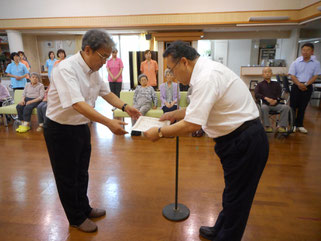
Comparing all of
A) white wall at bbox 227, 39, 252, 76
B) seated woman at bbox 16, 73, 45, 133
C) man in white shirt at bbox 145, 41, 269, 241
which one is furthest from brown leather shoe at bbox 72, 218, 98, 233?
white wall at bbox 227, 39, 252, 76

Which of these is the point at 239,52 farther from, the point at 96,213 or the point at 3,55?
the point at 96,213

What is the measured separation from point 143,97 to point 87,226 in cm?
287

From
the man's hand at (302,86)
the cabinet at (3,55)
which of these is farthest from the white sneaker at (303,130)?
the cabinet at (3,55)

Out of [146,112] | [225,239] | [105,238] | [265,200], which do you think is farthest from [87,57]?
[146,112]

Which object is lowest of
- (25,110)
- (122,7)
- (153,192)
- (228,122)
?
(153,192)

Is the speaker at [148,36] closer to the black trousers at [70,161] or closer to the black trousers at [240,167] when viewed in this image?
the black trousers at [70,161]

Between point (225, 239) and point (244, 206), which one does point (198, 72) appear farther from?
point (225, 239)

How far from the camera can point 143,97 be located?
4.47 metres

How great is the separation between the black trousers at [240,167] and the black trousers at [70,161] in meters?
1.04

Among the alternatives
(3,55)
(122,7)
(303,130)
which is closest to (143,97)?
(303,130)

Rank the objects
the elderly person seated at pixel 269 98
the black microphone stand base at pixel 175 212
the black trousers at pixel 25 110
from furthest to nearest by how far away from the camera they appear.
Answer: the black trousers at pixel 25 110 → the elderly person seated at pixel 269 98 → the black microphone stand base at pixel 175 212

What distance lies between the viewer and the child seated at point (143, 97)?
4426mm

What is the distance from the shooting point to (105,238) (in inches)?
73.6

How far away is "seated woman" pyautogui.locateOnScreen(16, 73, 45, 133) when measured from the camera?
4789 mm
